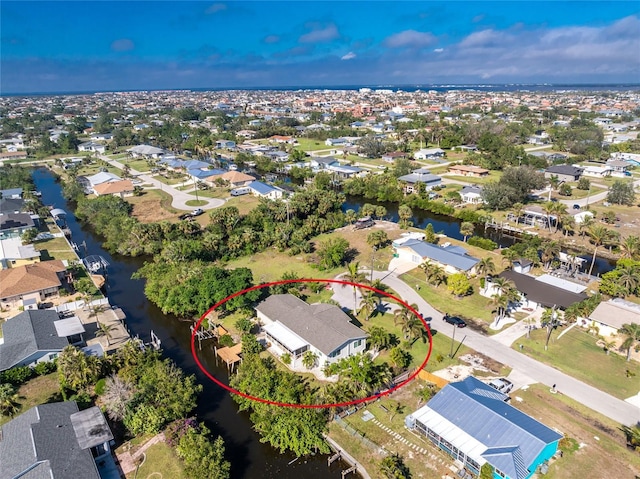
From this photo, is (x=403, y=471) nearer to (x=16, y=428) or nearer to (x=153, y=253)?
(x=16, y=428)

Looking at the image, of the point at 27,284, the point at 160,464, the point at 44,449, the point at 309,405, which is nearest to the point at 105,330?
the point at 27,284

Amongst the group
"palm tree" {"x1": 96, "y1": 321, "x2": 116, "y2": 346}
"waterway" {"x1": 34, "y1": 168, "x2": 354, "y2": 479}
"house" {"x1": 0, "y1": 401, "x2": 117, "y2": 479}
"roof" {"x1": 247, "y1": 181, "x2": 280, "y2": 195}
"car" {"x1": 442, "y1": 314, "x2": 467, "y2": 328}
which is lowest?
"waterway" {"x1": 34, "y1": 168, "x2": 354, "y2": 479}

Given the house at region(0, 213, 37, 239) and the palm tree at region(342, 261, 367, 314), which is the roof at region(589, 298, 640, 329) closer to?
the palm tree at region(342, 261, 367, 314)

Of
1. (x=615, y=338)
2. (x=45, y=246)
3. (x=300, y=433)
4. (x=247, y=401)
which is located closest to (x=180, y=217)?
(x=45, y=246)

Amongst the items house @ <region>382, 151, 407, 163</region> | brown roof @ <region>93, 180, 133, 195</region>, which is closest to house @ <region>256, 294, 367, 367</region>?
brown roof @ <region>93, 180, 133, 195</region>

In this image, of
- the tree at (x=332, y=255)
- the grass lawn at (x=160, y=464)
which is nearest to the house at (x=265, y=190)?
the tree at (x=332, y=255)

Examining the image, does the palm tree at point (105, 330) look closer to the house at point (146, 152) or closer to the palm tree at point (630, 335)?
the palm tree at point (630, 335)
